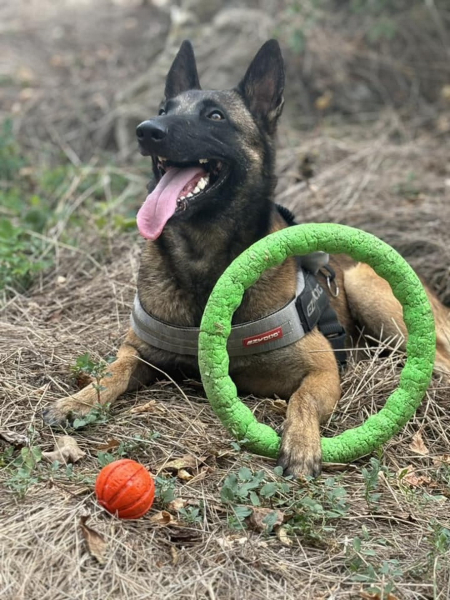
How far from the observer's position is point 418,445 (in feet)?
12.4

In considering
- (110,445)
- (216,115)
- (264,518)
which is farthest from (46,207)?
(264,518)

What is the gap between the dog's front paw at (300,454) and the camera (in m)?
3.30

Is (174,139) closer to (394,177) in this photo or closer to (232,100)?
(232,100)

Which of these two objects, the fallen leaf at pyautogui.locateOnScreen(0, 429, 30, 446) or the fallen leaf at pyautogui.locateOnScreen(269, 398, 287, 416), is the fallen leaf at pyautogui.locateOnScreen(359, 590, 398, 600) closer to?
the fallen leaf at pyautogui.locateOnScreen(269, 398, 287, 416)

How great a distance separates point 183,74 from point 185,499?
103 inches

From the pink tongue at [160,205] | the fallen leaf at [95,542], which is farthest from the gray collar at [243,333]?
the fallen leaf at [95,542]

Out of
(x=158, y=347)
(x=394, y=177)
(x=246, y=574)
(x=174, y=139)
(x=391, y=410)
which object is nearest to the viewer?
(x=246, y=574)

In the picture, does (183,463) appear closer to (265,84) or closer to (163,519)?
(163,519)

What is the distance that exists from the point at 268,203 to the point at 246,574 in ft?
6.87

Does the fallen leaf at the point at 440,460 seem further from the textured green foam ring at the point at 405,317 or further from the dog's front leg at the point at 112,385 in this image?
the dog's front leg at the point at 112,385

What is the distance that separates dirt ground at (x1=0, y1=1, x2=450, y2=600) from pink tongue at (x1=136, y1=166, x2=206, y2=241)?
847 millimetres

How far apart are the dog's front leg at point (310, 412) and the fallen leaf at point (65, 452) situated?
87 cm

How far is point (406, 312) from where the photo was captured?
3.66 m

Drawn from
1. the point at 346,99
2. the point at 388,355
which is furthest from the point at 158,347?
the point at 346,99
